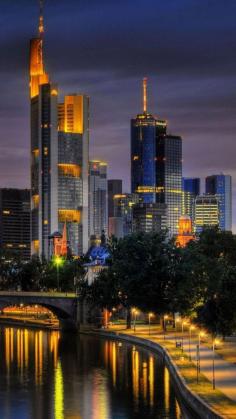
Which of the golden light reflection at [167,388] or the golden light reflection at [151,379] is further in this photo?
the golden light reflection at [151,379]

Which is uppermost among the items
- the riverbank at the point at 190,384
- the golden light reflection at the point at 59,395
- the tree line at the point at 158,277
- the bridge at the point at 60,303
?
the tree line at the point at 158,277

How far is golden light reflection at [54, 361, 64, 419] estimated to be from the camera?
85875mm

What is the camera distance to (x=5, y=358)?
133 meters

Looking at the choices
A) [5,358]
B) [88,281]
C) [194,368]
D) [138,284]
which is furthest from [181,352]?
[88,281]

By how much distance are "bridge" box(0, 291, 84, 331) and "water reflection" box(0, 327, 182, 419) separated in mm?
23993

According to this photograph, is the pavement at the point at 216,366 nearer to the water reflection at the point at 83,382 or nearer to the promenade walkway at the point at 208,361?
the promenade walkway at the point at 208,361

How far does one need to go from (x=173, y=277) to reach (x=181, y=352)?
1572 inches

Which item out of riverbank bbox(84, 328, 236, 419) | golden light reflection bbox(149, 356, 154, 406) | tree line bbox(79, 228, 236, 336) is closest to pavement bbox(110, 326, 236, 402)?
riverbank bbox(84, 328, 236, 419)

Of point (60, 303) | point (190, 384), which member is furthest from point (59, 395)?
point (60, 303)

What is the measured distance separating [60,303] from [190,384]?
96.2m

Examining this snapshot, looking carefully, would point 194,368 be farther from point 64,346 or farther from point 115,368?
point 64,346

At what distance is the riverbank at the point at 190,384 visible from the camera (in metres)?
72.9

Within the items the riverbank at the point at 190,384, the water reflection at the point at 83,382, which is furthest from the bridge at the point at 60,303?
the riverbank at the point at 190,384

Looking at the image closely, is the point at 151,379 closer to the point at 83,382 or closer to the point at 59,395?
the point at 83,382
